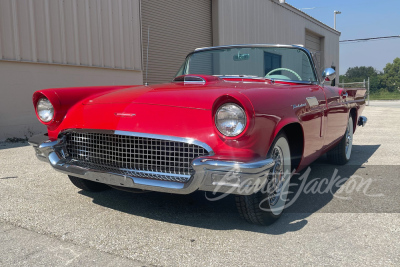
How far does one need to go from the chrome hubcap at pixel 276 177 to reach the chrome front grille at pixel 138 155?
55 cm

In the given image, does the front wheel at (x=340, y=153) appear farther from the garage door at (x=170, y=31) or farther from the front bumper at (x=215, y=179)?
the garage door at (x=170, y=31)

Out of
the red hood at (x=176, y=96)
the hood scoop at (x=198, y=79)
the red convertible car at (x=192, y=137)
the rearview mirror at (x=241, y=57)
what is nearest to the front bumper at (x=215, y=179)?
the red convertible car at (x=192, y=137)

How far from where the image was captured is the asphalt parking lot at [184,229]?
199 cm

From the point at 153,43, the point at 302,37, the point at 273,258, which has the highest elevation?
the point at 302,37

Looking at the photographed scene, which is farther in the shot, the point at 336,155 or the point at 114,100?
the point at 336,155

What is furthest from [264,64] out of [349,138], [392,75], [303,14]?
[392,75]

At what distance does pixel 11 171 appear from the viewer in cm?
392

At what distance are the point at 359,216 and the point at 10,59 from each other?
5.89 meters

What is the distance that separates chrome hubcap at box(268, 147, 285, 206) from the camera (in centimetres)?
245

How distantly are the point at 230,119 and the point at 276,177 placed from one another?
0.67m

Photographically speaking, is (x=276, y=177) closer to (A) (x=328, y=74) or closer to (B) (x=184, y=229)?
(B) (x=184, y=229)

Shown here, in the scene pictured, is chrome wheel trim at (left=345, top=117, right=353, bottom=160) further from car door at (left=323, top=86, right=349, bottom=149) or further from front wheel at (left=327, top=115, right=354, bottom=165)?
car door at (left=323, top=86, right=349, bottom=149)

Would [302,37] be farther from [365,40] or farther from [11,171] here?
[11,171]

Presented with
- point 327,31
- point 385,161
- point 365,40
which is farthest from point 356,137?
point 365,40
